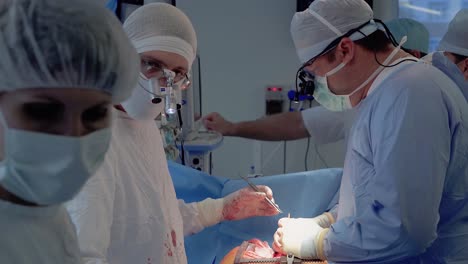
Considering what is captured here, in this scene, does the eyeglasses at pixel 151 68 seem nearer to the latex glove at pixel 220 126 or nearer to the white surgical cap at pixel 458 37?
the latex glove at pixel 220 126

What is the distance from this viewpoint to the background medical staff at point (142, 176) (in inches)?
38.7

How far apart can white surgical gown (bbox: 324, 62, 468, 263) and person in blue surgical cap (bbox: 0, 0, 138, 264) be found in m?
0.76

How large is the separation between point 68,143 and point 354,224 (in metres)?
0.91

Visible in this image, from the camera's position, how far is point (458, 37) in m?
2.39

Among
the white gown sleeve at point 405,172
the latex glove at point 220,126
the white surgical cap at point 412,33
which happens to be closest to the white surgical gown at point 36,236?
the white gown sleeve at point 405,172

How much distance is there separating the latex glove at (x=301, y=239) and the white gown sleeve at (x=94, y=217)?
0.75 meters

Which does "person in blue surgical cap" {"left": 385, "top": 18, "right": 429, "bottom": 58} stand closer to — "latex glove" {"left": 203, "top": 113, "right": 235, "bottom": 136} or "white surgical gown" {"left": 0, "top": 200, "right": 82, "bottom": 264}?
"latex glove" {"left": 203, "top": 113, "right": 235, "bottom": 136}

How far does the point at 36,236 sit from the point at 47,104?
21 centimetres

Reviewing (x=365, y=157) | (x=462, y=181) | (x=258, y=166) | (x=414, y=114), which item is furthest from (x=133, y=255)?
(x=258, y=166)

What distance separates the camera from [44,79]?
624 millimetres

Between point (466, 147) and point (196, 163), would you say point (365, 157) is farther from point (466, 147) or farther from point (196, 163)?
point (196, 163)

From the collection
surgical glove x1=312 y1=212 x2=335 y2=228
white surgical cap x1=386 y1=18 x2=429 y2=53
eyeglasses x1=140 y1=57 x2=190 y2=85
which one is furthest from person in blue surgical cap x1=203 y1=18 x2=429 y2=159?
eyeglasses x1=140 y1=57 x2=190 y2=85

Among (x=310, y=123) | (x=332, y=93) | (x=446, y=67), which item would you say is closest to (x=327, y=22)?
(x=332, y=93)

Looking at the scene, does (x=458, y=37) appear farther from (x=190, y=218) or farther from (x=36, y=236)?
(x=36, y=236)
